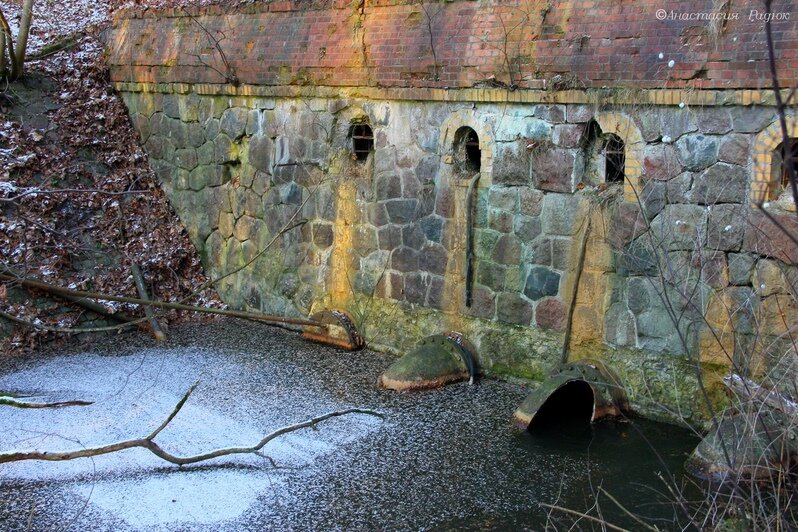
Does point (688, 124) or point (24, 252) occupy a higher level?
point (688, 124)

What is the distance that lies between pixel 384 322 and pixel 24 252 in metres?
3.62

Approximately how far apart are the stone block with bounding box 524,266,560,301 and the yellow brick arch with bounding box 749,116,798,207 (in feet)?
5.60

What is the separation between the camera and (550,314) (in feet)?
23.9

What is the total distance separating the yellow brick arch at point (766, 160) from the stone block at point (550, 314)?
1758mm

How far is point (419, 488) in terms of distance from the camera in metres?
5.76

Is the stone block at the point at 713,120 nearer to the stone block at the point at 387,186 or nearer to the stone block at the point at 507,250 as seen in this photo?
the stone block at the point at 507,250

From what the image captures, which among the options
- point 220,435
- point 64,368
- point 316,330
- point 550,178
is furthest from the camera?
point 316,330

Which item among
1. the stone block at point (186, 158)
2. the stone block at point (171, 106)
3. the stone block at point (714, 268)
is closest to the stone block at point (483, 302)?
the stone block at point (714, 268)

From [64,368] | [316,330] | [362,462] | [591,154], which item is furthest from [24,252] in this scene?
[591,154]

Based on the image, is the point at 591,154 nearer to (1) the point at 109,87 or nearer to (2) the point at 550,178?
(2) the point at 550,178

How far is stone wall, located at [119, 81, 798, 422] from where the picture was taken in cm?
624

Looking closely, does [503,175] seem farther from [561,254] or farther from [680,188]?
[680,188]

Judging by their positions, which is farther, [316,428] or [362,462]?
[316,428]

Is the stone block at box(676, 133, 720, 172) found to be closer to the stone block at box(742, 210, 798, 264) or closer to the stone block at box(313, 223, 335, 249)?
the stone block at box(742, 210, 798, 264)
